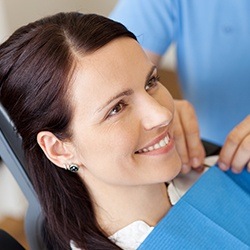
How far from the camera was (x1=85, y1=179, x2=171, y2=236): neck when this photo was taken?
92 cm

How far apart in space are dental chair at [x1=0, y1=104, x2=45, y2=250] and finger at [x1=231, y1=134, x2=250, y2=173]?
42 centimetres

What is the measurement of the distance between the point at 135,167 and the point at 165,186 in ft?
0.68

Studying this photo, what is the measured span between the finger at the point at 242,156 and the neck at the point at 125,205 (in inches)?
6.9

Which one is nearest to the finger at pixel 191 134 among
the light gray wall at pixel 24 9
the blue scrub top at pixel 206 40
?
the blue scrub top at pixel 206 40

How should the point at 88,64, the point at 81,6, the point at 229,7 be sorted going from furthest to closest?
the point at 81,6, the point at 229,7, the point at 88,64

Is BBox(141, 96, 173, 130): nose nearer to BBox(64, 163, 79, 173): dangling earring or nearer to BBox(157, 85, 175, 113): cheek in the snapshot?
BBox(157, 85, 175, 113): cheek

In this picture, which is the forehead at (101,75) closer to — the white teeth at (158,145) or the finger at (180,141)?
the white teeth at (158,145)

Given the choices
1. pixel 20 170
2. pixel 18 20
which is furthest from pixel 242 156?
pixel 18 20

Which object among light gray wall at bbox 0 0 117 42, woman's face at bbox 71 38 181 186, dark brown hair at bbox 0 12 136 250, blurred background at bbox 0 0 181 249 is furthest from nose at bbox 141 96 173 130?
blurred background at bbox 0 0 181 249

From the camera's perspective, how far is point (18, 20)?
153 cm

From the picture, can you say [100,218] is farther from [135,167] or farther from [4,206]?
[4,206]

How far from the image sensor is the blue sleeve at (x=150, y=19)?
1171mm

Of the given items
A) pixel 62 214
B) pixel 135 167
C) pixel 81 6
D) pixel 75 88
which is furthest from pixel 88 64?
pixel 81 6

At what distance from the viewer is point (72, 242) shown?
37.4 inches
